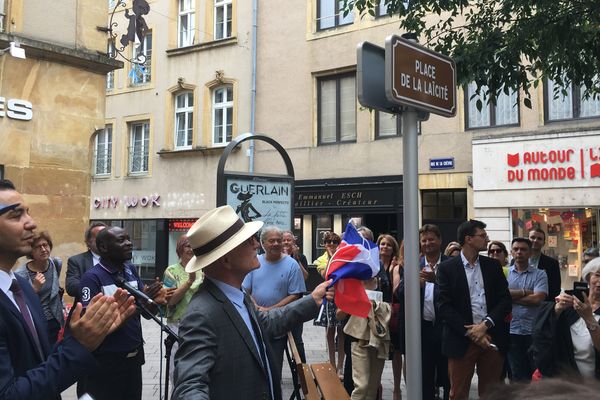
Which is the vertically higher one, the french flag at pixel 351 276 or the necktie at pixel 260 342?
the french flag at pixel 351 276

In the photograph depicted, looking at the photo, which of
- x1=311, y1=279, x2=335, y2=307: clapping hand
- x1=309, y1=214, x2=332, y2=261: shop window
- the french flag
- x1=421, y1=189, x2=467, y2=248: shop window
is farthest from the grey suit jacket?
x1=309, y1=214, x2=332, y2=261: shop window

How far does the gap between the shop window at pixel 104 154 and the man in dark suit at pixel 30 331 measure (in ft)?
68.3

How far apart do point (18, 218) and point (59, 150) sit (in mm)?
8088

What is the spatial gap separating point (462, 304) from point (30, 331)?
3.88 metres

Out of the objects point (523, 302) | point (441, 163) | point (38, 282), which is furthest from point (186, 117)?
point (523, 302)

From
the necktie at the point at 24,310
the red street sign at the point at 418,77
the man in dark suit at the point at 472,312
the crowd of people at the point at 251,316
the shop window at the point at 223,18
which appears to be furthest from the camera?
the shop window at the point at 223,18

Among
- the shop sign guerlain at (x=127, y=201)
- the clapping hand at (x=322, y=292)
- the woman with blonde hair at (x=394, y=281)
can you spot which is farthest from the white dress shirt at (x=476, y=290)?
the shop sign guerlain at (x=127, y=201)

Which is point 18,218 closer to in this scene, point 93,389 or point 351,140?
point 93,389

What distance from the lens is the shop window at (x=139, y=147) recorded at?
71.4 ft

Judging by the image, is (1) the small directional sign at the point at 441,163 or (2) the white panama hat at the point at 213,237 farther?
(1) the small directional sign at the point at 441,163

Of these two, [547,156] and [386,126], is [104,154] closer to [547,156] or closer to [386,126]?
[386,126]

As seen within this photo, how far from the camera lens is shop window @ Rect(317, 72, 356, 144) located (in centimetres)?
1766

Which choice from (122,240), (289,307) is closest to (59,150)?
(122,240)

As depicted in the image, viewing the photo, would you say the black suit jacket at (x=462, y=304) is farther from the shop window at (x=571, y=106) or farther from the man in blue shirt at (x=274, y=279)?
the shop window at (x=571, y=106)
